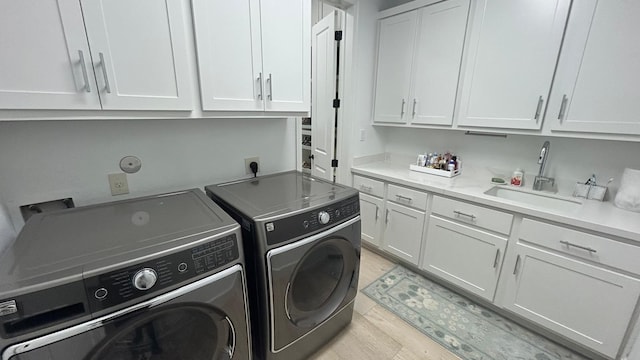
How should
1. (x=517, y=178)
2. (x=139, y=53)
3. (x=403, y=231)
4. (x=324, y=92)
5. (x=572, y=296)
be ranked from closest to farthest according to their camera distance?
1. (x=139, y=53)
2. (x=572, y=296)
3. (x=517, y=178)
4. (x=403, y=231)
5. (x=324, y=92)

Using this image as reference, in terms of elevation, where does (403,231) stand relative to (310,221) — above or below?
below

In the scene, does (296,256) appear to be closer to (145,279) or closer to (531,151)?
(145,279)

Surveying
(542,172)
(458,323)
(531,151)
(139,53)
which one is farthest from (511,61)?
(139,53)

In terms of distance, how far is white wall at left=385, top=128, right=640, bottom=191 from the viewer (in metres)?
1.65

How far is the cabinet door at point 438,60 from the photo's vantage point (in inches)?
77.1

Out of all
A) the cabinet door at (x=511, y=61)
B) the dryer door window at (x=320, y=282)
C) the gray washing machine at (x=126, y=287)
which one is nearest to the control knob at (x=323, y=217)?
the dryer door window at (x=320, y=282)

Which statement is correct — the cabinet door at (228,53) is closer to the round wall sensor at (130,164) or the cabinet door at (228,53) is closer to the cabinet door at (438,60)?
the round wall sensor at (130,164)

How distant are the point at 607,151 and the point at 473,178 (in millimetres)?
804

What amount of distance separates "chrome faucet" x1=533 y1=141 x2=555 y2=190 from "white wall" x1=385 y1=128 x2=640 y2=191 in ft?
0.24

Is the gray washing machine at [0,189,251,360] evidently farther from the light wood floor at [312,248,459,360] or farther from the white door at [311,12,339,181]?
the white door at [311,12,339,181]

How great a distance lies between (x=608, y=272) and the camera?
133 cm

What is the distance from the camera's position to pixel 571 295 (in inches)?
57.4

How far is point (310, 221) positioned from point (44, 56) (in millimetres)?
1109

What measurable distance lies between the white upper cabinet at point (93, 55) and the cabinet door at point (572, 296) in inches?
86.7
